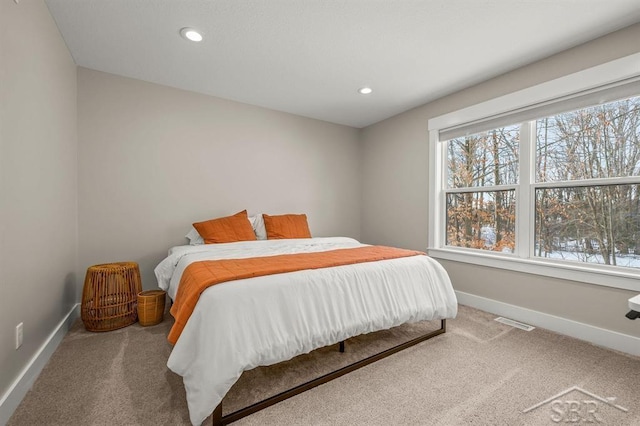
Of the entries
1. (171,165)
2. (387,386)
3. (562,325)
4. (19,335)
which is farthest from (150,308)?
(562,325)

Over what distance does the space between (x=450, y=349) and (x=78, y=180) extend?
364cm

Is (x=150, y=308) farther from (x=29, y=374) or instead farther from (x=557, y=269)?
(x=557, y=269)

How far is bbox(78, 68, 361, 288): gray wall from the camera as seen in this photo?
9.34ft

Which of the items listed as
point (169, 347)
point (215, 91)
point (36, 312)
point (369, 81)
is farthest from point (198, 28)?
point (169, 347)

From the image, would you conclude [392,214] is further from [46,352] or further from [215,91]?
[46,352]

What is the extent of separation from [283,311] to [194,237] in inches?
76.9

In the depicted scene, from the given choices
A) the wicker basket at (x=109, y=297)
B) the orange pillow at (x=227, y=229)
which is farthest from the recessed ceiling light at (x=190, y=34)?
the wicker basket at (x=109, y=297)

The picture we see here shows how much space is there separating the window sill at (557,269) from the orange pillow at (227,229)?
2.35m

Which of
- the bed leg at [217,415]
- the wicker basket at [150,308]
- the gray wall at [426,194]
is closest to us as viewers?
the bed leg at [217,415]

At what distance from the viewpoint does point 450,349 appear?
7.13 ft

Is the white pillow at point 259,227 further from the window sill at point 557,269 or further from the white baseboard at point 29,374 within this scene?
the window sill at point 557,269

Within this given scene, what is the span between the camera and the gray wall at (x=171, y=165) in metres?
2.85

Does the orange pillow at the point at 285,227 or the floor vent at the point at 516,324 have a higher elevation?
the orange pillow at the point at 285,227

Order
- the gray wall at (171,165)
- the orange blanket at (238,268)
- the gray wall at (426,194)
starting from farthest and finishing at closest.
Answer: the gray wall at (171,165), the gray wall at (426,194), the orange blanket at (238,268)
